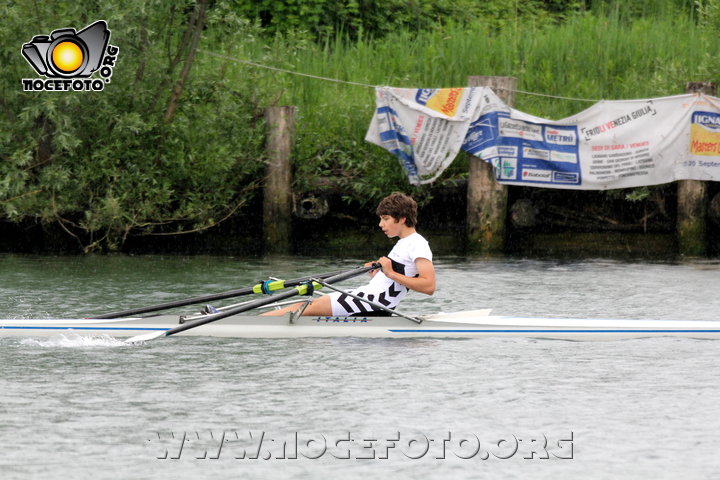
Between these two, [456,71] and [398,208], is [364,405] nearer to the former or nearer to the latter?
[398,208]

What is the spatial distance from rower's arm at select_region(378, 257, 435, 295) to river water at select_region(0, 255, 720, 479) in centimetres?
54

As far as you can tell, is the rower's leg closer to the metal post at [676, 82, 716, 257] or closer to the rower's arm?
the rower's arm

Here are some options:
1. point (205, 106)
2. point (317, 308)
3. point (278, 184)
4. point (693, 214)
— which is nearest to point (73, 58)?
point (205, 106)

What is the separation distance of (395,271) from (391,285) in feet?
0.56

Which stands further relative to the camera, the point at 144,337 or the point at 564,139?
the point at 564,139

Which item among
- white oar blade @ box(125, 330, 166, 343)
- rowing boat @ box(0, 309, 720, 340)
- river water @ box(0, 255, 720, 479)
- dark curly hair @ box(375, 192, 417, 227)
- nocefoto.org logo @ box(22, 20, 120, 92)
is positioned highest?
nocefoto.org logo @ box(22, 20, 120, 92)

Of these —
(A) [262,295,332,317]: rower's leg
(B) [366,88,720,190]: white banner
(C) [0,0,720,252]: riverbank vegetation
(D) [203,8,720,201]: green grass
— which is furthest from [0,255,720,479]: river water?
(D) [203,8,720,201]: green grass

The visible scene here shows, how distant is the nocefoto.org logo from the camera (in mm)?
16531

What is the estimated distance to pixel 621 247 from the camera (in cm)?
1745

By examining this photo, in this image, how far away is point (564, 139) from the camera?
17234mm

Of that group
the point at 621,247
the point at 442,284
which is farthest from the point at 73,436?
the point at 621,247

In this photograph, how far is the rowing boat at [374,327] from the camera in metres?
10.3

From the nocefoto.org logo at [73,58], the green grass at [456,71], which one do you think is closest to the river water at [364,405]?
the nocefoto.org logo at [73,58]

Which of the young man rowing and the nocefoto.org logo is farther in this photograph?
the nocefoto.org logo
